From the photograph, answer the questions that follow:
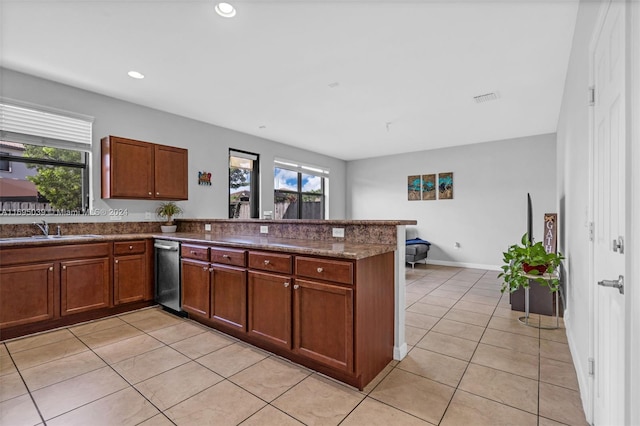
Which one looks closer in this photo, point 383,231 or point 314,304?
point 314,304

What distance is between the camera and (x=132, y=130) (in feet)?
13.6

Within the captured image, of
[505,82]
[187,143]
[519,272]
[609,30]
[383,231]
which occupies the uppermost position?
[505,82]

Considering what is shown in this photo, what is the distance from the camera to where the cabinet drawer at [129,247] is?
134 inches

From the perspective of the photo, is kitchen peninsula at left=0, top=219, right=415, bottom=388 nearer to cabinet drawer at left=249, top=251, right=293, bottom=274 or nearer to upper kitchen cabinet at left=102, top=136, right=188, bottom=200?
cabinet drawer at left=249, top=251, right=293, bottom=274

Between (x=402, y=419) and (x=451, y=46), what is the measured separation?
298 centimetres

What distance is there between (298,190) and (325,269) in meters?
5.40

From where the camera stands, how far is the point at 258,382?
6.84 feet

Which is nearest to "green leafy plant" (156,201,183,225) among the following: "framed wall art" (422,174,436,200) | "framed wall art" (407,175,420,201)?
"framed wall art" (407,175,420,201)

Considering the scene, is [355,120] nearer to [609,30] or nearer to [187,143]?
[187,143]

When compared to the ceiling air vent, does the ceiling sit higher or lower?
higher

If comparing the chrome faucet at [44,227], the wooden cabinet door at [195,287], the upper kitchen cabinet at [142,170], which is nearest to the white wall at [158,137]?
the chrome faucet at [44,227]

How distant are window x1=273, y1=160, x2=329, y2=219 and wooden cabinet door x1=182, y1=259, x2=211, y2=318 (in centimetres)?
332

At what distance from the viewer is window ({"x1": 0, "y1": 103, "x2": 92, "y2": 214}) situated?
326 centimetres

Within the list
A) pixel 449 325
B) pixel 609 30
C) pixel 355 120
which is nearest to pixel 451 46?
pixel 609 30
